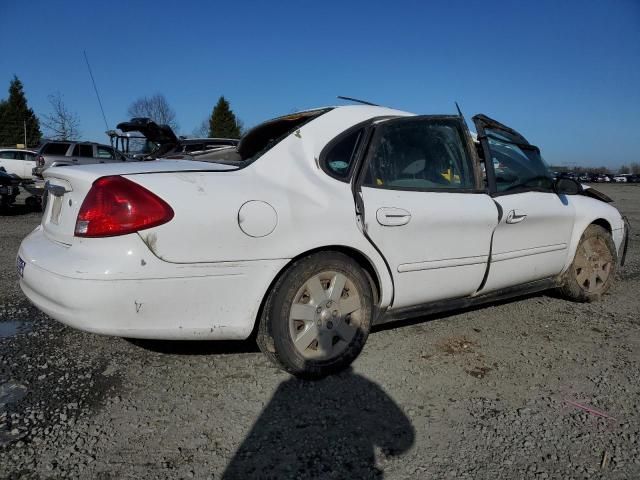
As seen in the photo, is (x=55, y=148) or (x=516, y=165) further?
(x=55, y=148)

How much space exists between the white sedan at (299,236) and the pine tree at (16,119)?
60.3m

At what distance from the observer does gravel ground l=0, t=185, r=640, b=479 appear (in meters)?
2.03

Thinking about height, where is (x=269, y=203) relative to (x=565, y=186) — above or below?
below

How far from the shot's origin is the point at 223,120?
51156mm

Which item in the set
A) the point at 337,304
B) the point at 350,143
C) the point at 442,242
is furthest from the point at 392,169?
the point at 337,304

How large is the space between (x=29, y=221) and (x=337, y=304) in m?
9.26

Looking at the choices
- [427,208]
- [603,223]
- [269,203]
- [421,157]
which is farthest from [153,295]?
[603,223]

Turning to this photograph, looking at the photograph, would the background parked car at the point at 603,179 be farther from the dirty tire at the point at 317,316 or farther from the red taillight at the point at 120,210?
the red taillight at the point at 120,210

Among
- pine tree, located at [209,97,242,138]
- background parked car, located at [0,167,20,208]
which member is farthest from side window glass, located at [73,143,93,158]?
pine tree, located at [209,97,242,138]

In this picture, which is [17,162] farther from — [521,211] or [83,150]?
[521,211]

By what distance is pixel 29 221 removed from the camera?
9922mm

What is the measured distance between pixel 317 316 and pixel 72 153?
1795 cm

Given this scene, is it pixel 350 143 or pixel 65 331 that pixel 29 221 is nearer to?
pixel 65 331

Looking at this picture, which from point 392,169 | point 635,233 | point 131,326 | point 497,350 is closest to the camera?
point 131,326
